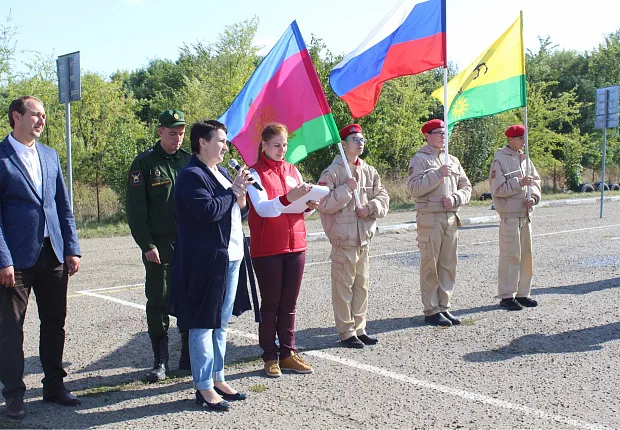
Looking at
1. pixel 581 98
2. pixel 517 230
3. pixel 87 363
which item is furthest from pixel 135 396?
pixel 581 98

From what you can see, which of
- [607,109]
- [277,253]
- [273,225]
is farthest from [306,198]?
[607,109]

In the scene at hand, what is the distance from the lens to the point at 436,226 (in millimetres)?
7246

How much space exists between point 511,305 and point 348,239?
2658 mm

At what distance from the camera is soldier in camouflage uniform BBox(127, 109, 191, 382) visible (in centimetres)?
554

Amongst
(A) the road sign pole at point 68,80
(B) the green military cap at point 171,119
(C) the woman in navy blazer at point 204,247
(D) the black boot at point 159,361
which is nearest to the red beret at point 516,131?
(B) the green military cap at point 171,119

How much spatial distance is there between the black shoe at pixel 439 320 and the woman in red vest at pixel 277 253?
2083mm

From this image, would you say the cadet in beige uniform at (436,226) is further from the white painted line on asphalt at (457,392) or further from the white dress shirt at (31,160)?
the white dress shirt at (31,160)

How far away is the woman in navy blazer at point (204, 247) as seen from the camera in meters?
4.70

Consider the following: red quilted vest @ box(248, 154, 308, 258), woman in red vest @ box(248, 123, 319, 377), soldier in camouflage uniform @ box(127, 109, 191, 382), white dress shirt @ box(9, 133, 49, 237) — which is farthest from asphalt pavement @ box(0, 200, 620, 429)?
white dress shirt @ box(9, 133, 49, 237)

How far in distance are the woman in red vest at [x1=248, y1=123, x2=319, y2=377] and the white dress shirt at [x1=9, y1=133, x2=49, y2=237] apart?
1607mm

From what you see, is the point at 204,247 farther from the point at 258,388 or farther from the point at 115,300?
the point at 115,300

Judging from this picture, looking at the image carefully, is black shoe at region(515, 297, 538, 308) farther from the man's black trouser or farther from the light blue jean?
the man's black trouser

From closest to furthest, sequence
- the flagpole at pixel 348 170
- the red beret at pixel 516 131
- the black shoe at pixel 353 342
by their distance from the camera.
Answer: the flagpole at pixel 348 170 < the black shoe at pixel 353 342 < the red beret at pixel 516 131

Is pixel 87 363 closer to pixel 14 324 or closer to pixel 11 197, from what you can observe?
pixel 14 324
